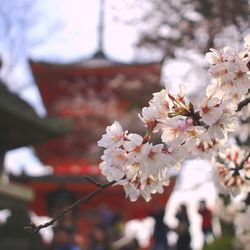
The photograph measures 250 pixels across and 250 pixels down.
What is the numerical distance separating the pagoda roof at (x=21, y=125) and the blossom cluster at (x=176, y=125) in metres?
5.79

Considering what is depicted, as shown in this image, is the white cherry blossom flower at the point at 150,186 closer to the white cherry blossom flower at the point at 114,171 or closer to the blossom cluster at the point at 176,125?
the blossom cluster at the point at 176,125

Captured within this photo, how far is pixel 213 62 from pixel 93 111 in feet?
57.1

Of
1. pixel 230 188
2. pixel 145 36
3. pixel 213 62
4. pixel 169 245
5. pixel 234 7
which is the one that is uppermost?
pixel 213 62

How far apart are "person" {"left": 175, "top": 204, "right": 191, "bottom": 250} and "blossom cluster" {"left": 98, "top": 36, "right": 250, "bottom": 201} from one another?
7.69m

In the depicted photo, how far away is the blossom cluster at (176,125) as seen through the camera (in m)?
1.85

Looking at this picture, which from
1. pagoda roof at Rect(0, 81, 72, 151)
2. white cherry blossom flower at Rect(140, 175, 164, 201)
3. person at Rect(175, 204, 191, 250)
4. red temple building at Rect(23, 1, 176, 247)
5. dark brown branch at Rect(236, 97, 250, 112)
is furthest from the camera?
red temple building at Rect(23, 1, 176, 247)

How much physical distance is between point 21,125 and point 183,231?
355 cm

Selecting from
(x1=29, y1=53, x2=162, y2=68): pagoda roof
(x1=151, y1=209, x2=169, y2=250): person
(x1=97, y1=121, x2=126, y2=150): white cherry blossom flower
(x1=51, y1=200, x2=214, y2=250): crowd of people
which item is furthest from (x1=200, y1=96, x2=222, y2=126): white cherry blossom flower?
(x1=29, y1=53, x2=162, y2=68): pagoda roof

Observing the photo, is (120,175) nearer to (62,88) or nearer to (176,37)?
(176,37)

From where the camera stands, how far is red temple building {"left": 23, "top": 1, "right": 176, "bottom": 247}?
16.7m

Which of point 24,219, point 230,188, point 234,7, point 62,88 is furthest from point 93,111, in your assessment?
point 230,188

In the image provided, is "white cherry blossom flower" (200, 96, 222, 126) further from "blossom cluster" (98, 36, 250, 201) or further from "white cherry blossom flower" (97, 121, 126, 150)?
"white cherry blossom flower" (97, 121, 126, 150)

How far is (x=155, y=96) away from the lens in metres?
→ 1.92

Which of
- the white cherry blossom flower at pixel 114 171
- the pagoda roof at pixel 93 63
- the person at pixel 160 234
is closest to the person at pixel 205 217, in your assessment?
the person at pixel 160 234
